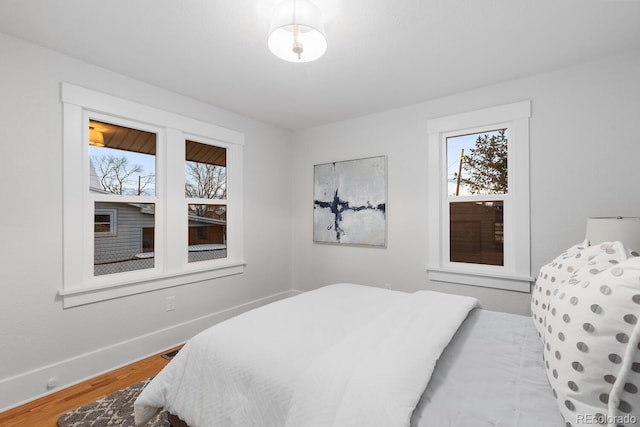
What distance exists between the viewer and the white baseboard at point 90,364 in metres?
1.97

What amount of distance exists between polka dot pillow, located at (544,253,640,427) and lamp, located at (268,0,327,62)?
1.64 meters

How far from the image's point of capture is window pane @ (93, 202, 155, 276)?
244cm

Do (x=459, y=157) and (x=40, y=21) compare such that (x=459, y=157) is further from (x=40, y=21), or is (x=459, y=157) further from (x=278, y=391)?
(x=40, y=21)

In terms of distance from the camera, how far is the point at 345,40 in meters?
2.01

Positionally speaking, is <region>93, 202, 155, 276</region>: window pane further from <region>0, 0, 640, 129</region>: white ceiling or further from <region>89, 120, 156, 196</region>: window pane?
<region>0, 0, 640, 129</region>: white ceiling

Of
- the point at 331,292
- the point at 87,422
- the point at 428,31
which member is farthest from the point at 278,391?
the point at 428,31

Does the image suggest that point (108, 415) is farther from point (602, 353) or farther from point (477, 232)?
point (477, 232)

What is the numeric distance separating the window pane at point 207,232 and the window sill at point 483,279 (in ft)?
7.42

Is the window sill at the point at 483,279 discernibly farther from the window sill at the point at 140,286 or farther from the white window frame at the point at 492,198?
the window sill at the point at 140,286

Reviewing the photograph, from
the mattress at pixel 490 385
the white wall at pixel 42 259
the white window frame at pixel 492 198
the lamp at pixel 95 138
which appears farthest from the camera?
the white window frame at pixel 492 198

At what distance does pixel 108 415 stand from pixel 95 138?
78.8 inches

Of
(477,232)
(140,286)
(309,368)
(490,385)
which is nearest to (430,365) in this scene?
(490,385)

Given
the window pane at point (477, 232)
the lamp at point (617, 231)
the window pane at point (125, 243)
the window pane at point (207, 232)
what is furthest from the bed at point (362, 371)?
the window pane at point (207, 232)

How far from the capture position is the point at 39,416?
1.87 meters
